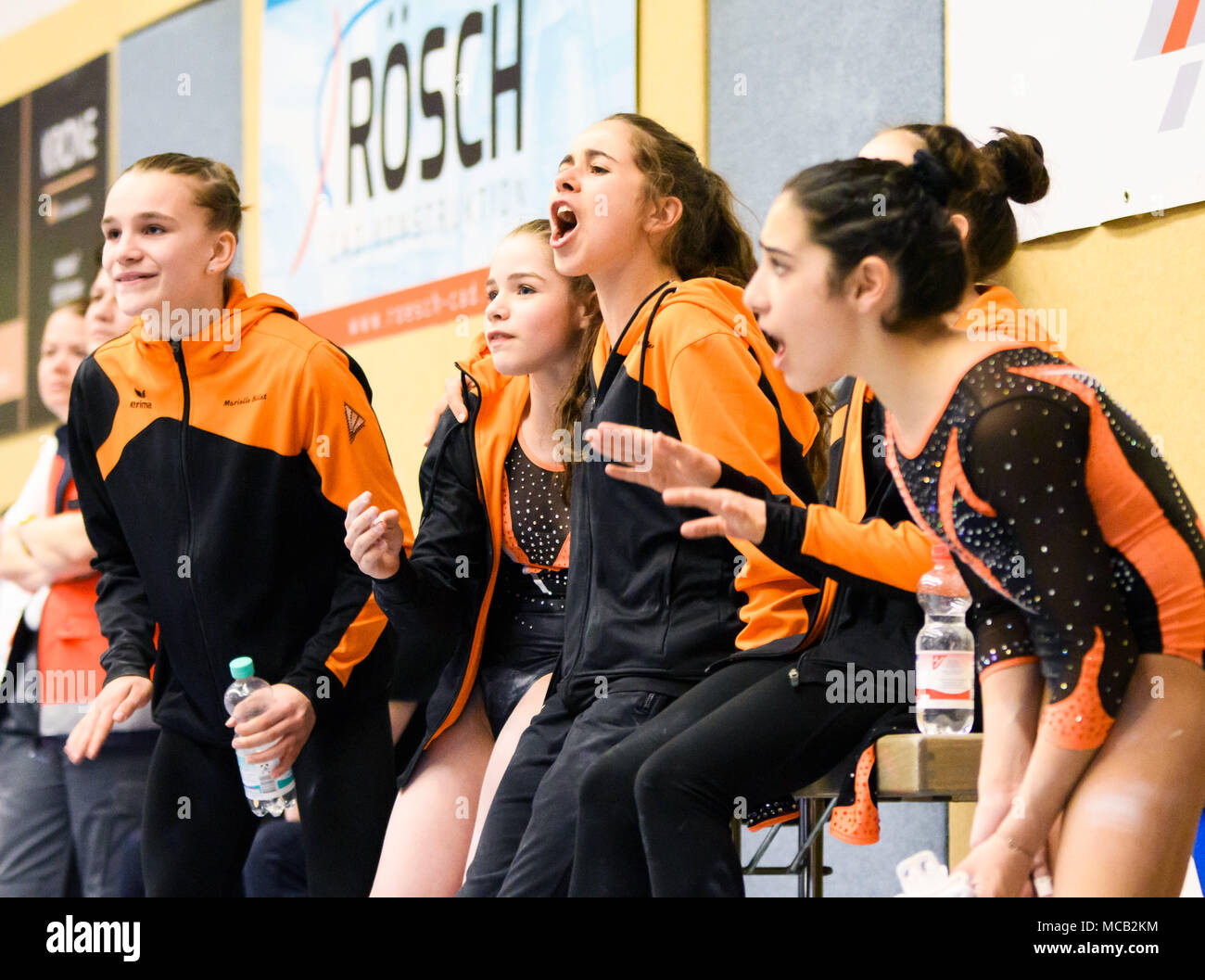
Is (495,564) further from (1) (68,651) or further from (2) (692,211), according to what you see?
(1) (68,651)

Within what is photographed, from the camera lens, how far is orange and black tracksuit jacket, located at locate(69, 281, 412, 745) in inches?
103

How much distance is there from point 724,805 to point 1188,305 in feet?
6.09

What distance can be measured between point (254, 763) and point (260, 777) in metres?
0.03

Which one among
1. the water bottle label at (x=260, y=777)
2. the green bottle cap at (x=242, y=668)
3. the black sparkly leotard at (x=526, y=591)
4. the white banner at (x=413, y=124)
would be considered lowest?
the water bottle label at (x=260, y=777)

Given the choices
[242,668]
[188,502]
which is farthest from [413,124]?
[242,668]

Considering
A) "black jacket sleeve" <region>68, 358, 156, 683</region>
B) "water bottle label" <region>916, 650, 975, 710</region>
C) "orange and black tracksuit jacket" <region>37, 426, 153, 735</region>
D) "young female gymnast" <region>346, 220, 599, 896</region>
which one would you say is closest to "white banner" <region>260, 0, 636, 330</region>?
"young female gymnast" <region>346, 220, 599, 896</region>

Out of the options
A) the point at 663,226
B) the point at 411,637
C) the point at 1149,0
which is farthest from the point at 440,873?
the point at 1149,0

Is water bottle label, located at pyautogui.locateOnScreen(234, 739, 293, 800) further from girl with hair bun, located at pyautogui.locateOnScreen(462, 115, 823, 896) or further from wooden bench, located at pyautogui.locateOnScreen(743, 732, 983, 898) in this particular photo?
wooden bench, located at pyautogui.locateOnScreen(743, 732, 983, 898)

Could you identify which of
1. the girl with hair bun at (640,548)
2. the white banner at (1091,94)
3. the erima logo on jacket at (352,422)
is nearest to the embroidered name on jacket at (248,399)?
the erima logo on jacket at (352,422)

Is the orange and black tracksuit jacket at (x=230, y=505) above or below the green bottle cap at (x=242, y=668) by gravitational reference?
above

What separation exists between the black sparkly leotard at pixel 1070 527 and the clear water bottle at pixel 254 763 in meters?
1.27

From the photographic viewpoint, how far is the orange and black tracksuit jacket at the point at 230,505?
2.61 metres

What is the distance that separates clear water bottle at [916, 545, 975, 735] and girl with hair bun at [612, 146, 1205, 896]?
0.17 meters

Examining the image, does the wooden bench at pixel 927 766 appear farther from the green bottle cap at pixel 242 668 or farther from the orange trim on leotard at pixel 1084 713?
the green bottle cap at pixel 242 668
